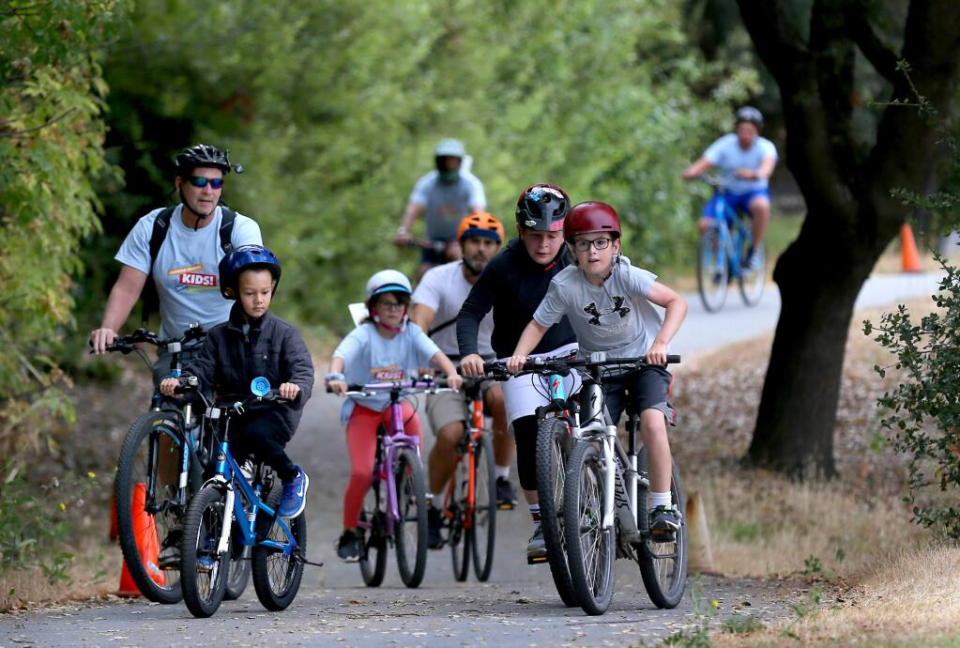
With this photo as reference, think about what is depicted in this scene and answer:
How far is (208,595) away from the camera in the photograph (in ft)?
25.8

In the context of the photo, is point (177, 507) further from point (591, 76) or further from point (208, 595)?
point (591, 76)

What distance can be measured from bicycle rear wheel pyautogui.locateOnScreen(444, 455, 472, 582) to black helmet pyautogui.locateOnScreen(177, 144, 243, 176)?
110 inches

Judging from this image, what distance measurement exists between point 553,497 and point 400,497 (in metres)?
2.60

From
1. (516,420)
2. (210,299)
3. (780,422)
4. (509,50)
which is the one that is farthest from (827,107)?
(509,50)

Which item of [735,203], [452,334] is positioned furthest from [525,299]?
[735,203]

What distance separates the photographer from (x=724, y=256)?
20.0m

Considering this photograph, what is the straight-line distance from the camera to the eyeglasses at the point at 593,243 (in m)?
7.98

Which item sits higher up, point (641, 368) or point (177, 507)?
point (641, 368)

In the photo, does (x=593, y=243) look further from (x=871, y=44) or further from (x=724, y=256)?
(x=724, y=256)

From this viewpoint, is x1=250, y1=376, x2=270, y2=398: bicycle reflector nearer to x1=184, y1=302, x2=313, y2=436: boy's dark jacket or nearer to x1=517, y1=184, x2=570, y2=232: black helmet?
x1=184, y1=302, x2=313, y2=436: boy's dark jacket

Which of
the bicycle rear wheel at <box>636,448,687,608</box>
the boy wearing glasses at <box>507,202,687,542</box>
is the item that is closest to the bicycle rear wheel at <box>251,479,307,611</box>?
the boy wearing glasses at <box>507,202,687,542</box>

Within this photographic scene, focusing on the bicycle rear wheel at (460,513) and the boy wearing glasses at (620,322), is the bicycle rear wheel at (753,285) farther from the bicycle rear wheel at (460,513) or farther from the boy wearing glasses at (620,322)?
the boy wearing glasses at (620,322)

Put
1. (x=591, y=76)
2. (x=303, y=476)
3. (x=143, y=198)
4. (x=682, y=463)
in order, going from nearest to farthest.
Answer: (x=303, y=476) → (x=682, y=463) → (x=143, y=198) → (x=591, y=76)

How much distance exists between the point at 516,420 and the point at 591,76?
18808 mm
